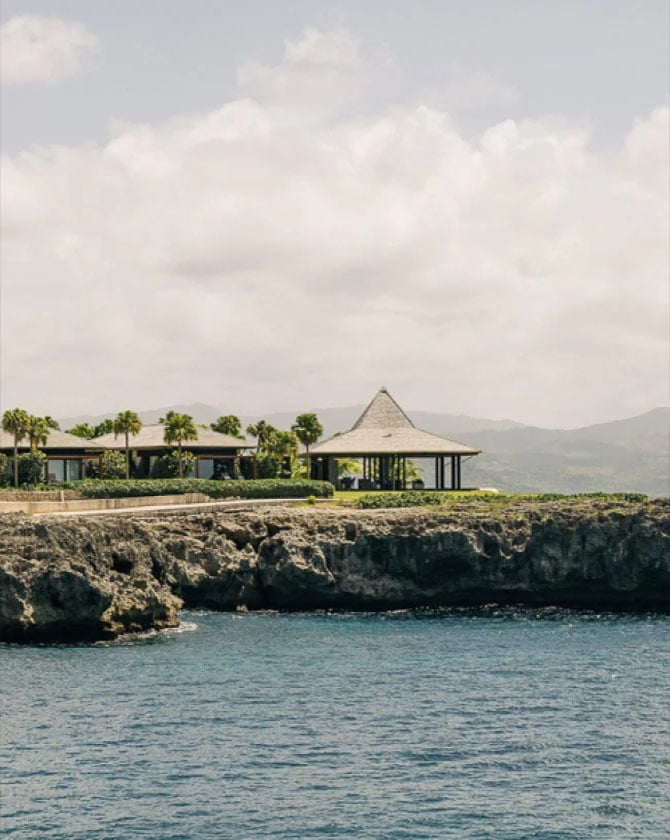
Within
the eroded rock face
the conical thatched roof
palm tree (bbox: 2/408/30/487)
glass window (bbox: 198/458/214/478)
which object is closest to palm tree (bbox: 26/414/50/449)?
palm tree (bbox: 2/408/30/487)

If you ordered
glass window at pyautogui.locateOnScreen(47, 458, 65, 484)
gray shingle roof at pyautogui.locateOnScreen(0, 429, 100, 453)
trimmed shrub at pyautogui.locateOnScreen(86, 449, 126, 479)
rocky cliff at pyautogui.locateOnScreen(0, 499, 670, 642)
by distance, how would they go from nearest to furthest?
rocky cliff at pyautogui.locateOnScreen(0, 499, 670, 642), trimmed shrub at pyautogui.locateOnScreen(86, 449, 126, 479), gray shingle roof at pyautogui.locateOnScreen(0, 429, 100, 453), glass window at pyautogui.locateOnScreen(47, 458, 65, 484)

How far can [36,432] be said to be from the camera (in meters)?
124

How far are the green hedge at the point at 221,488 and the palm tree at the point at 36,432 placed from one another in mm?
13324

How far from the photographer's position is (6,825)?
36.1 m

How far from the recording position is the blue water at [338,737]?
37094 millimetres

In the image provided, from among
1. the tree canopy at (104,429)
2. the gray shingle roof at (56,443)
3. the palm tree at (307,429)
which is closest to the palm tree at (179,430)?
the gray shingle roof at (56,443)

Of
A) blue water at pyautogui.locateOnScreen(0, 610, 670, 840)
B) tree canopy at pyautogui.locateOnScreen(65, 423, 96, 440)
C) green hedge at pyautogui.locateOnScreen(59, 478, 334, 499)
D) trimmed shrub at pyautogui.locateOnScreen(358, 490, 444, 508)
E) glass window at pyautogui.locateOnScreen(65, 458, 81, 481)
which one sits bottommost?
blue water at pyautogui.locateOnScreen(0, 610, 670, 840)

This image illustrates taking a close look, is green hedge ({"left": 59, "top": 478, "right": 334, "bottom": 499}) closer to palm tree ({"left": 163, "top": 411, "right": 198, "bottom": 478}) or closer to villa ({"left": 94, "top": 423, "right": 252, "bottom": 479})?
palm tree ({"left": 163, "top": 411, "right": 198, "bottom": 478})

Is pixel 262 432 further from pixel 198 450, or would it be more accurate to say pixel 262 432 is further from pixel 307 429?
pixel 307 429

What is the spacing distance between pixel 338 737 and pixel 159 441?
9014 cm

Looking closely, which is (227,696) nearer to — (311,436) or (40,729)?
(40,729)

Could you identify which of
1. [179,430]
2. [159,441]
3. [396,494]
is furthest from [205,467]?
[396,494]

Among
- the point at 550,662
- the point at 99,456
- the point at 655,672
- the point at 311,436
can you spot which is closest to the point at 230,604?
the point at 550,662

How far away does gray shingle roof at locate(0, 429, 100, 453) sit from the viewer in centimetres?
12712
